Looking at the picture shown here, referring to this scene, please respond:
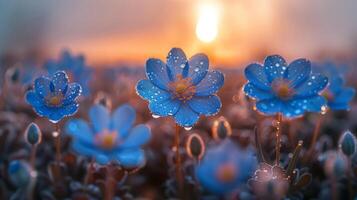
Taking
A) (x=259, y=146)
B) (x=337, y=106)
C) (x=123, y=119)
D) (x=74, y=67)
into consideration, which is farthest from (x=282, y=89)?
(x=74, y=67)

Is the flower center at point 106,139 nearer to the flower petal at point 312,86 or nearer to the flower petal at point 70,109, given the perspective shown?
the flower petal at point 70,109

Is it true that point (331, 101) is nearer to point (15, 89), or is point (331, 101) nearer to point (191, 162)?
point (191, 162)

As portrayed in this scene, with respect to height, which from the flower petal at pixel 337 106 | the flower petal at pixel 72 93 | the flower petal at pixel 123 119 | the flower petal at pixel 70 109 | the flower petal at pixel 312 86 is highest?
the flower petal at pixel 312 86

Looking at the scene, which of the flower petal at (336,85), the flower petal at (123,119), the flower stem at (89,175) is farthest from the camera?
the flower petal at (336,85)

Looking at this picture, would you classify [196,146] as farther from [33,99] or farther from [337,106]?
[337,106]

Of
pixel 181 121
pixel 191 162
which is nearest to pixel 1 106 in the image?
pixel 191 162

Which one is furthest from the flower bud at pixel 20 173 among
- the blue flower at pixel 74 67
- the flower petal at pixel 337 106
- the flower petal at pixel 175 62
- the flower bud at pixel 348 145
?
the blue flower at pixel 74 67

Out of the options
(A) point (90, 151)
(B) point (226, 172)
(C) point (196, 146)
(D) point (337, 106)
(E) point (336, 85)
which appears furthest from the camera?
(E) point (336, 85)
